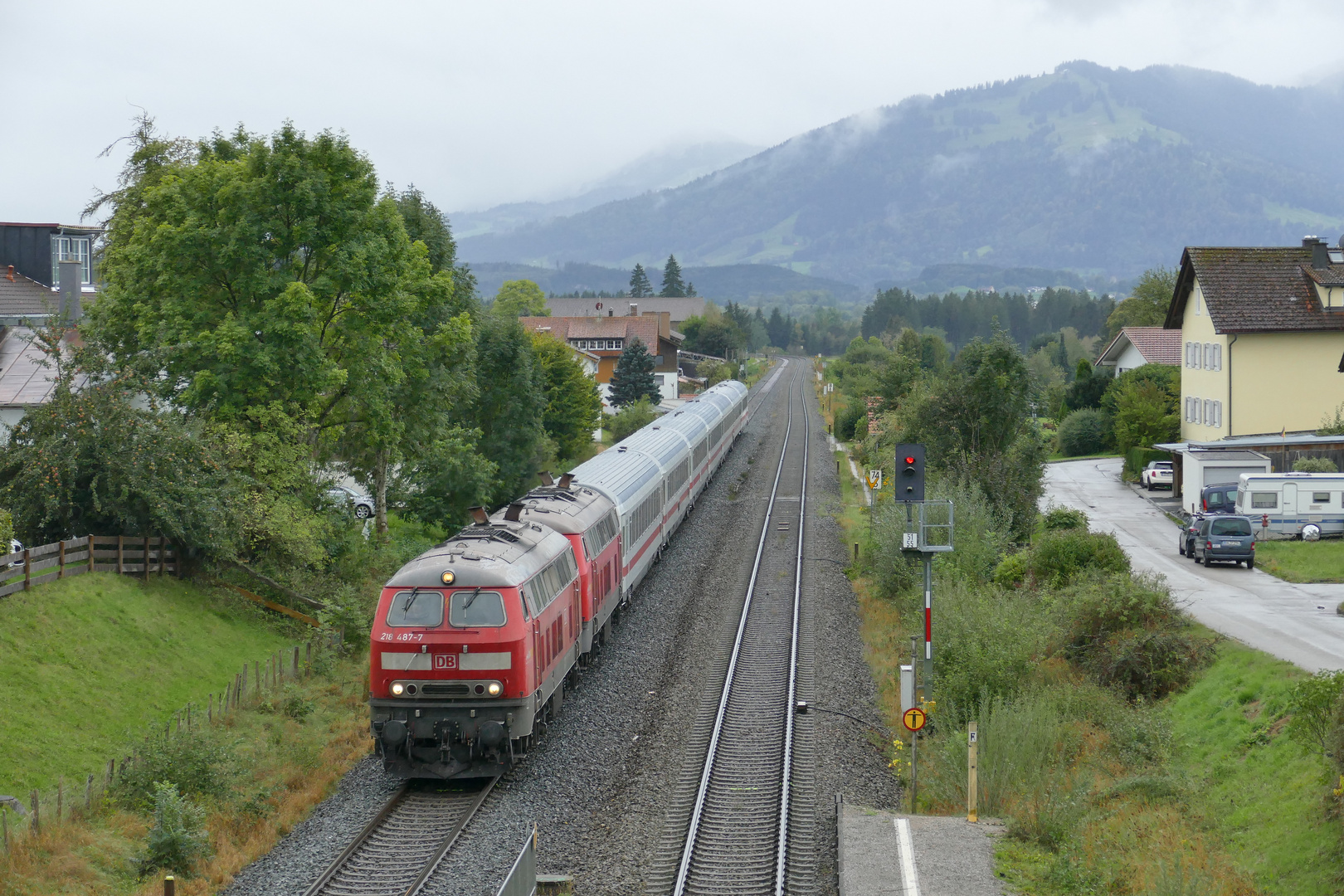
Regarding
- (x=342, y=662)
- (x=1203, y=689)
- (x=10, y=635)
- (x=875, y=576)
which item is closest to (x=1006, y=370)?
(x=875, y=576)

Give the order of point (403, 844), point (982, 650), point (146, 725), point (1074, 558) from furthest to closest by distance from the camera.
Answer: point (1074, 558) < point (982, 650) < point (146, 725) < point (403, 844)

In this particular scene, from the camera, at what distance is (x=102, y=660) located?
66.4ft

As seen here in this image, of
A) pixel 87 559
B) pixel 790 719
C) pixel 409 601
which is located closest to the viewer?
pixel 409 601

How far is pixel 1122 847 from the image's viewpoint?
1405 centimetres

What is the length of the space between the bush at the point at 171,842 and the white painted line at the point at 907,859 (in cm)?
848

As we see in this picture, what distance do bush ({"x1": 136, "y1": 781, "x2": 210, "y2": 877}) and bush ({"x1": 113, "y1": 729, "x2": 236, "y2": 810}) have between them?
1568mm

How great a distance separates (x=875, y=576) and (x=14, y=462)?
2030 cm

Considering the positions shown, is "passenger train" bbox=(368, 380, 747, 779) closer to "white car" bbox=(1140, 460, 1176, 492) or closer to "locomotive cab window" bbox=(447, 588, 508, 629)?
"locomotive cab window" bbox=(447, 588, 508, 629)

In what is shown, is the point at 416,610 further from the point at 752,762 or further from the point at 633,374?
the point at 633,374

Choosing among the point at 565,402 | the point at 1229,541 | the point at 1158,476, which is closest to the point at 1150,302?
the point at 1158,476

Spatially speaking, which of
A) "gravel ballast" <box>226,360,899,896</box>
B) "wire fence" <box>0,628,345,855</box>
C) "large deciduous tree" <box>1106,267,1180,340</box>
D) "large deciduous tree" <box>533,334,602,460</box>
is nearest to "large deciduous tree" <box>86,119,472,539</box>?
"wire fence" <box>0,628,345,855</box>

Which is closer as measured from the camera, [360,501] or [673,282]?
[360,501]

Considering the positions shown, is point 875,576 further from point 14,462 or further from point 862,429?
point 862,429

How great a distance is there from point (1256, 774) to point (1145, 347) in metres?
60.7
